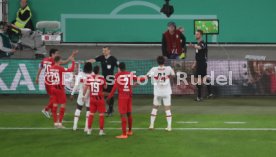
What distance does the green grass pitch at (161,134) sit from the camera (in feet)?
47.9

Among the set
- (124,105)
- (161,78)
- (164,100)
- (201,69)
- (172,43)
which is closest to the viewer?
(124,105)

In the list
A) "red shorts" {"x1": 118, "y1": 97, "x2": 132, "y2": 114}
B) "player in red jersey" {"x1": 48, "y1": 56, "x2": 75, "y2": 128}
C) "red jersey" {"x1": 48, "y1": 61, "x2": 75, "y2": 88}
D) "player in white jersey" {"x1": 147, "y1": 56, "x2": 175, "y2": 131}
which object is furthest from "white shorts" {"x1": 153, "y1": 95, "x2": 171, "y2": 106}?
"red jersey" {"x1": 48, "y1": 61, "x2": 75, "y2": 88}

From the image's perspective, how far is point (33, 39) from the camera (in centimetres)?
2925

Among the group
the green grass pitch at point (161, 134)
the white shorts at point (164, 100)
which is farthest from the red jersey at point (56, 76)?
the white shorts at point (164, 100)

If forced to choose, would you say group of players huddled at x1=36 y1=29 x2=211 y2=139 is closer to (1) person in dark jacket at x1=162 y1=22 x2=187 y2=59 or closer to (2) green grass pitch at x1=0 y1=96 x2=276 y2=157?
(2) green grass pitch at x1=0 y1=96 x2=276 y2=157

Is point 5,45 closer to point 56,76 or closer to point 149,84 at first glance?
point 149,84

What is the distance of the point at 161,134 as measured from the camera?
55.6ft

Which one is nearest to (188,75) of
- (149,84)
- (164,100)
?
(149,84)

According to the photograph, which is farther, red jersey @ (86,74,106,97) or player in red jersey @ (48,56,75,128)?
player in red jersey @ (48,56,75,128)

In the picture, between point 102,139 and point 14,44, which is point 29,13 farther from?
point 102,139

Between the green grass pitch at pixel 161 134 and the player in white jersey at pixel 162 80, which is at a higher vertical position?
the player in white jersey at pixel 162 80

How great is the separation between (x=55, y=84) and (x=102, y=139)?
9.51 ft

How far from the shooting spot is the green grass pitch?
47.9 feet

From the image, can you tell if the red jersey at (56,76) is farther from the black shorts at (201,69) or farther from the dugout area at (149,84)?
the black shorts at (201,69)
